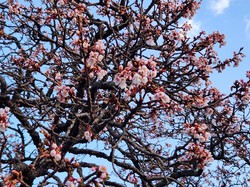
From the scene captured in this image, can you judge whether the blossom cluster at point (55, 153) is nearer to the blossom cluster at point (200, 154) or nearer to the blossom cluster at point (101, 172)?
the blossom cluster at point (101, 172)

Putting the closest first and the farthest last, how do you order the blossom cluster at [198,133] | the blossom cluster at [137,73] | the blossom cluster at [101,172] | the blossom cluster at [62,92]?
the blossom cluster at [101,172] → the blossom cluster at [137,73] → the blossom cluster at [62,92] → the blossom cluster at [198,133]

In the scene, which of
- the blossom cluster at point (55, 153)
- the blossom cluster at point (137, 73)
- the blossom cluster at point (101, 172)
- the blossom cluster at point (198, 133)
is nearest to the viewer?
the blossom cluster at point (101, 172)

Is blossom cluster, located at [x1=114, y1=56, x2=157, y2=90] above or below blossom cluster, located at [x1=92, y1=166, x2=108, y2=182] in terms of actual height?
above

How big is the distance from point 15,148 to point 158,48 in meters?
3.71

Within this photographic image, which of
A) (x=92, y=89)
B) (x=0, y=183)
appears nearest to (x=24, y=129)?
(x=92, y=89)

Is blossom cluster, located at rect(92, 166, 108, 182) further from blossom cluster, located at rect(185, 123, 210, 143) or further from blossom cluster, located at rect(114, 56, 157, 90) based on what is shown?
blossom cluster, located at rect(185, 123, 210, 143)

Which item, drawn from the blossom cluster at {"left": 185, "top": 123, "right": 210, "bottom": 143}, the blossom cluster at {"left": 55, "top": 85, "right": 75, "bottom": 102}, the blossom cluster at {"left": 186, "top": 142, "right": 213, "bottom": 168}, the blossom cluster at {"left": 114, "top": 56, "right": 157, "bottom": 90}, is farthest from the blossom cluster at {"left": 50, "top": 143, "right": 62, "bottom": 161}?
the blossom cluster at {"left": 185, "top": 123, "right": 210, "bottom": 143}

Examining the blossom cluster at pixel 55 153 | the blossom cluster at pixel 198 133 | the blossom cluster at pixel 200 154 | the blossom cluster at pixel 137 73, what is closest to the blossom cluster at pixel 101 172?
the blossom cluster at pixel 55 153

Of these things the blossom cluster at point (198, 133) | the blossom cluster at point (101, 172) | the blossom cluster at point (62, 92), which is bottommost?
the blossom cluster at point (101, 172)

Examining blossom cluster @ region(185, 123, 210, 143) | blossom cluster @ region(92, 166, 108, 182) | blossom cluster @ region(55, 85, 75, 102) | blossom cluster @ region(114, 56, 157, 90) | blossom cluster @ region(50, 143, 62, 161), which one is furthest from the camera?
blossom cluster @ region(185, 123, 210, 143)

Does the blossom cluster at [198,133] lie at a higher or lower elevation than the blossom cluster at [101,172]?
higher

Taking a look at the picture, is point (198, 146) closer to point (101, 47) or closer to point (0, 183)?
point (101, 47)

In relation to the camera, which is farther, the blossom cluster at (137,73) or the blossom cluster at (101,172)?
the blossom cluster at (137,73)

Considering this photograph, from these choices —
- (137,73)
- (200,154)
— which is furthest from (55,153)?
(200,154)
